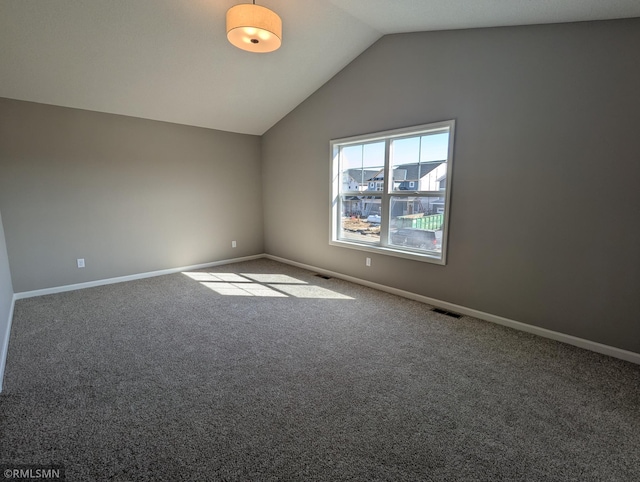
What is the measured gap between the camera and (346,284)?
4.30m

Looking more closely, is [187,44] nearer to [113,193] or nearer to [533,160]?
[113,193]

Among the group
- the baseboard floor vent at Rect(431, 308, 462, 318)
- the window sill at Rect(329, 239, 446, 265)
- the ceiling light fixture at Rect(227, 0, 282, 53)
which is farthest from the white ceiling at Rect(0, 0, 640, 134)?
the baseboard floor vent at Rect(431, 308, 462, 318)

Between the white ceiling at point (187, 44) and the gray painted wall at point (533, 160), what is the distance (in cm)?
23

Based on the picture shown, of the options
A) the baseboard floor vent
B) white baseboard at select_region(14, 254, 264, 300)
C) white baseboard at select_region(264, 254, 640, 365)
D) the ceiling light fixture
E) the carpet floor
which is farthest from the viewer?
white baseboard at select_region(14, 254, 264, 300)

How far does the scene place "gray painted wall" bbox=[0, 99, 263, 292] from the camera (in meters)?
3.61

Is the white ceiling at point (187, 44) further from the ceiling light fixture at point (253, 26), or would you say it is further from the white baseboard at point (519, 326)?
the white baseboard at point (519, 326)

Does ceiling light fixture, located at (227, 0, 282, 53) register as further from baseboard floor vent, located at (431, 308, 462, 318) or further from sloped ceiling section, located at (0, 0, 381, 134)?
baseboard floor vent, located at (431, 308, 462, 318)

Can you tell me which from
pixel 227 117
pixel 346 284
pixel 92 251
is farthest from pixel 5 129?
pixel 346 284

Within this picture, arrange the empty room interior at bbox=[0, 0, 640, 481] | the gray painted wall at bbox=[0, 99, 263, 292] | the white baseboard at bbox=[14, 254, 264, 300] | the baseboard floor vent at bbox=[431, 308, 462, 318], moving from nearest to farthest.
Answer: the empty room interior at bbox=[0, 0, 640, 481]
the baseboard floor vent at bbox=[431, 308, 462, 318]
the gray painted wall at bbox=[0, 99, 263, 292]
the white baseboard at bbox=[14, 254, 264, 300]

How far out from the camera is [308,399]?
1934mm

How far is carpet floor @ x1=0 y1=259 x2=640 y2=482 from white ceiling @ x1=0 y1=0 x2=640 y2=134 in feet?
8.59

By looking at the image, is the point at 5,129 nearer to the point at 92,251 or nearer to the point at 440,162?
the point at 92,251

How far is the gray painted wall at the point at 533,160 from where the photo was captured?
2.31 meters

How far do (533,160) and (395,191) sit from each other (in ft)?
4.92
